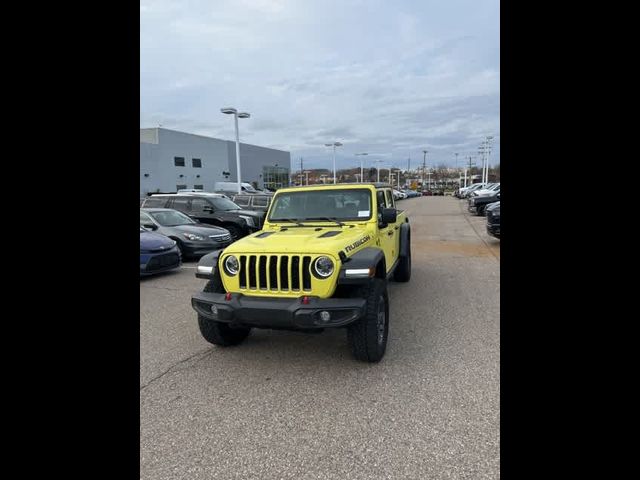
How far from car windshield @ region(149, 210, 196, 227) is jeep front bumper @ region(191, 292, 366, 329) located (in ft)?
22.0

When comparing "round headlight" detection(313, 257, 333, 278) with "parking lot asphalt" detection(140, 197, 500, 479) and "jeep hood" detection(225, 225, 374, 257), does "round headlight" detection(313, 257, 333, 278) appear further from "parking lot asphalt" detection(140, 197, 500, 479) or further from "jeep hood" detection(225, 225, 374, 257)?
"parking lot asphalt" detection(140, 197, 500, 479)

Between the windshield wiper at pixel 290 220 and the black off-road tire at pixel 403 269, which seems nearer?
the windshield wiper at pixel 290 220

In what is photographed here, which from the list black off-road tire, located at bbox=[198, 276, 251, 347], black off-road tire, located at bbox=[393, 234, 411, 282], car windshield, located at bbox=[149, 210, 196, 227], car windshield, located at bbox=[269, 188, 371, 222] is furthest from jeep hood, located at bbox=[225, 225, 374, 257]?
car windshield, located at bbox=[149, 210, 196, 227]

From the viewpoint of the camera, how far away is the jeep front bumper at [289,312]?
3090 mm

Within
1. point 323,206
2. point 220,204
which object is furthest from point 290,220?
point 220,204

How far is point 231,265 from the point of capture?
3.55m

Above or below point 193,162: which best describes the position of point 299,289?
below

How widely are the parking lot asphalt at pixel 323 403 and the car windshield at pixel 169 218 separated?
4.76m

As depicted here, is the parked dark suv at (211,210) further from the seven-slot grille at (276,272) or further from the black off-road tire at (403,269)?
the seven-slot grille at (276,272)

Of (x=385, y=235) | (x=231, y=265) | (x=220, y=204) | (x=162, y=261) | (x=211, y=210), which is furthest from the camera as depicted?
(x=220, y=204)

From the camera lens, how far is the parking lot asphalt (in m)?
2.28

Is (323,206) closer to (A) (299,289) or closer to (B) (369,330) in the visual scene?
(A) (299,289)

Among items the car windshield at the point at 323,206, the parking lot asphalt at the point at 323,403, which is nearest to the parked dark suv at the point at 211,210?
the car windshield at the point at 323,206

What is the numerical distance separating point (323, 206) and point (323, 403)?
257 cm
